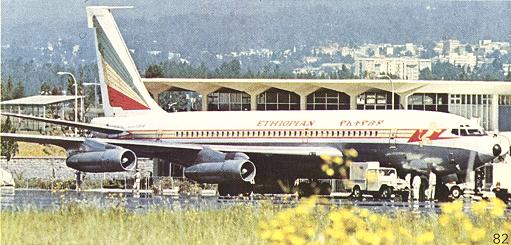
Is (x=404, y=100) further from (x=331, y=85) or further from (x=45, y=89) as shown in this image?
(x=45, y=89)

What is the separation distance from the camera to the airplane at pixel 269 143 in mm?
51375

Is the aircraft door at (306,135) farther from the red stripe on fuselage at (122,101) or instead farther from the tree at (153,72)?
the tree at (153,72)

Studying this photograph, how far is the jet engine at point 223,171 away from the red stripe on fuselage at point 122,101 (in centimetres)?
1064

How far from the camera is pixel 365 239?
51.8ft

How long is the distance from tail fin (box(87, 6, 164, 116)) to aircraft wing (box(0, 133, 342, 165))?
7036 millimetres

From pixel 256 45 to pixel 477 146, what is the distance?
486 ft

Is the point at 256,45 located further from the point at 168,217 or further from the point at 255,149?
the point at 168,217

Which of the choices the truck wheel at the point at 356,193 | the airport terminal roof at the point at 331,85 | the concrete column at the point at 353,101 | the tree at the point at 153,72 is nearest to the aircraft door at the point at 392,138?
the truck wheel at the point at 356,193

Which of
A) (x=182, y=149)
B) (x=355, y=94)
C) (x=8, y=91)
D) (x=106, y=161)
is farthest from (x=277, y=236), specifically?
(x=8, y=91)

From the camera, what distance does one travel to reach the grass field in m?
19.9

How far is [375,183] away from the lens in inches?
2031

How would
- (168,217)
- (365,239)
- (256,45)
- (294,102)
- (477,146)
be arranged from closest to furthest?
(365,239)
(168,217)
(477,146)
(294,102)
(256,45)

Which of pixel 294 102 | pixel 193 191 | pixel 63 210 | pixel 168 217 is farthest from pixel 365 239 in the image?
pixel 294 102

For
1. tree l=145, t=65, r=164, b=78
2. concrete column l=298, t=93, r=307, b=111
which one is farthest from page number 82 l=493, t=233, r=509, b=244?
tree l=145, t=65, r=164, b=78
